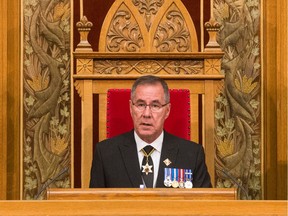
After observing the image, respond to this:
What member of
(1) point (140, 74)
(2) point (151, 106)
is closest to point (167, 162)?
(2) point (151, 106)

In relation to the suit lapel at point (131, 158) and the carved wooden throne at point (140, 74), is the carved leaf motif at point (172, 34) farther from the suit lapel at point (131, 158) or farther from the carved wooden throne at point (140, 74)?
the suit lapel at point (131, 158)

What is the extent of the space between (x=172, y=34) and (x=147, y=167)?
52.1 inches

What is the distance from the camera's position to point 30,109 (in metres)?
5.37

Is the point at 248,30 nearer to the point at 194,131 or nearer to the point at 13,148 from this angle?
the point at 194,131

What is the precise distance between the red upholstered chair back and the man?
0.47 meters

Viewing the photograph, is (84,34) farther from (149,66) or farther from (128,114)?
(128,114)

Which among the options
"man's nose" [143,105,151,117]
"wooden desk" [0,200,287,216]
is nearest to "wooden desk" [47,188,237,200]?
"wooden desk" [0,200,287,216]

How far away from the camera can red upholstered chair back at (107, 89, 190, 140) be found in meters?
4.68

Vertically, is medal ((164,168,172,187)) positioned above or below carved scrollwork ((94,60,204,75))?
below

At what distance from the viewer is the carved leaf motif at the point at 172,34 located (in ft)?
16.7

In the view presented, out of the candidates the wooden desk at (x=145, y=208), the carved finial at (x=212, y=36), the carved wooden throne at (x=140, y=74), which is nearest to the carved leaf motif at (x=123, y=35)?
the carved wooden throne at (x=140, y=74)

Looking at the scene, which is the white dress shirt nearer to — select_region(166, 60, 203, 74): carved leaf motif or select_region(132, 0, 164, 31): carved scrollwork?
select_region(166, 60, 203, 74): carved leaf motif

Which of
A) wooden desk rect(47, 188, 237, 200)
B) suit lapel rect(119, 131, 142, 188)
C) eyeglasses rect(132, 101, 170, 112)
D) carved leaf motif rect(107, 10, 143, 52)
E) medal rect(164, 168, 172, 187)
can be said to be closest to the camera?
wooden desk rect(47, 188, 237, 200)

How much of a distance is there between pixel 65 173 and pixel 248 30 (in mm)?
1574
